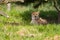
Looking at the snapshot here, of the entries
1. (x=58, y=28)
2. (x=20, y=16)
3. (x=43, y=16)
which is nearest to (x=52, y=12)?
(x=43, y=16)

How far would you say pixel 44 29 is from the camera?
1062 cm

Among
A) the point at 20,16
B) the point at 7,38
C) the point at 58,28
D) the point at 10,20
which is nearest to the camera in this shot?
the point at 7,38

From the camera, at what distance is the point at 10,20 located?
13312 mm

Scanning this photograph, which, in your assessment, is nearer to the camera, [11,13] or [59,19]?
[59,19]

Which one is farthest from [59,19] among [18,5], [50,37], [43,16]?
[18,5]

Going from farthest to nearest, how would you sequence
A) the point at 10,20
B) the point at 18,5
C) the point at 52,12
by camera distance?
the point at 18,5 → the point at 52,12 → the point at 10,20

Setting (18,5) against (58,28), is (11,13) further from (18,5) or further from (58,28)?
(18,5)

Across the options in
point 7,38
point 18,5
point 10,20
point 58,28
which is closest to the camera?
point 7,38

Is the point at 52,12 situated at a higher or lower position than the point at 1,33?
lower

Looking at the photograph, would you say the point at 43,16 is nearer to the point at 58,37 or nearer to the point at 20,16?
the point at 20,16

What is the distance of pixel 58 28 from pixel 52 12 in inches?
217

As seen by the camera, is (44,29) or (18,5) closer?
(44,29)

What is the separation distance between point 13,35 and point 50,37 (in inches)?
49.6

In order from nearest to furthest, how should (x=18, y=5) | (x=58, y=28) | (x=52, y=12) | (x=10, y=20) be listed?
(x=58, y=28) < (x=10, y=20) < (x=52, y=12) < (x=18, y=5)
